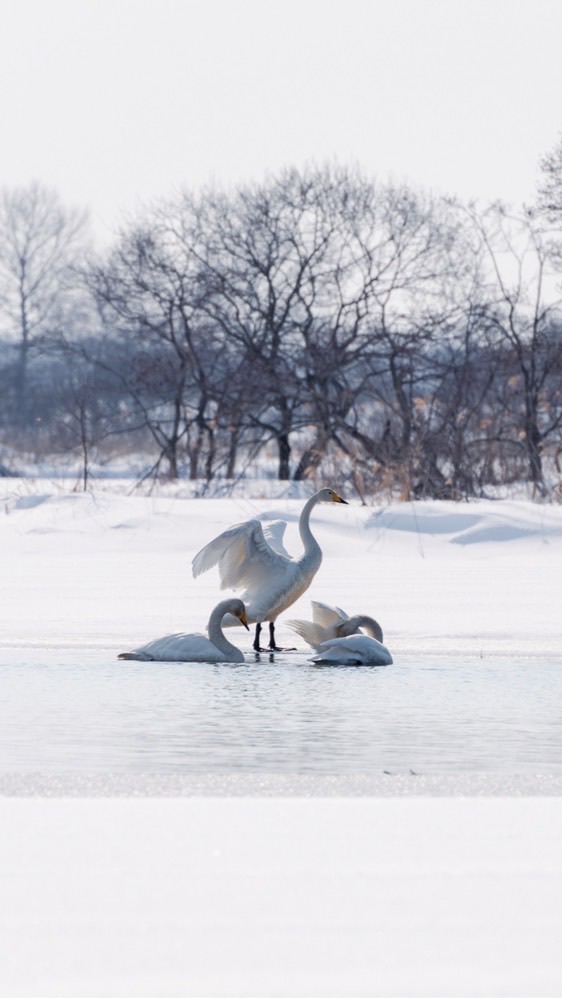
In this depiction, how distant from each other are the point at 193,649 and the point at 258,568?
3.21 feet

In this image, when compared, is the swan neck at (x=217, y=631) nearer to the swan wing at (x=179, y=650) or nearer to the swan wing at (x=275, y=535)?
the swan wing at (x=179, y=650)

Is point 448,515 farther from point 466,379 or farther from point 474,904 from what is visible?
point 474,904

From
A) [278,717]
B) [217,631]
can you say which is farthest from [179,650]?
[278,717]

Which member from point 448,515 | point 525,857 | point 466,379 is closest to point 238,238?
point 466,379

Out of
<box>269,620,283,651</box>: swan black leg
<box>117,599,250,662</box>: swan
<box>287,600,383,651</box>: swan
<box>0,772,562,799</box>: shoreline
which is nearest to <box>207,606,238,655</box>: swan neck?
<box>117,599,250,662</box>: swan

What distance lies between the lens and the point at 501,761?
4.75m

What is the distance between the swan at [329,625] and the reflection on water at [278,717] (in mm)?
428

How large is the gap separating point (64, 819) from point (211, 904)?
35.6 inches

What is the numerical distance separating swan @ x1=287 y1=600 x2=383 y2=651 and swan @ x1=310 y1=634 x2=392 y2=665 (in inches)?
14.4

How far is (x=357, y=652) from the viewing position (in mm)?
7395

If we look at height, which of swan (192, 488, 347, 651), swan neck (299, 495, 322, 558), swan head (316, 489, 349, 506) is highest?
swan head (316, 489, 349, 506)

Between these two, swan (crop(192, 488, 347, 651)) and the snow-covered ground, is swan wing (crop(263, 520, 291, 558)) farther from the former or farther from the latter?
the snow-covered ground

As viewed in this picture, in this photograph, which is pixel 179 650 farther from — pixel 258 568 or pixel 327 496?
pixel 327 496

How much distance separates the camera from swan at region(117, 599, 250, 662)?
7.50 m
